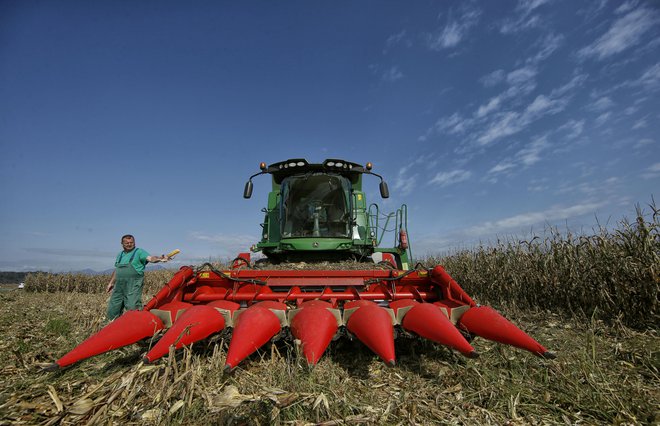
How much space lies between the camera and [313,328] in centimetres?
244

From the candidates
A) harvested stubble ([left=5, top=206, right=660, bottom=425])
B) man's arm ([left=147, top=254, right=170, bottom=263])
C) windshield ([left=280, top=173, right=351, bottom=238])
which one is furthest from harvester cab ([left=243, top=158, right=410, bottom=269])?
harvested stubble ([left=5, top=206, right=660, bottom=425])

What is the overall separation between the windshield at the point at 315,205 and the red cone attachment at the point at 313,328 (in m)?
3.08

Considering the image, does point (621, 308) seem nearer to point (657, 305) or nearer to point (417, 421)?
point (657, 305)

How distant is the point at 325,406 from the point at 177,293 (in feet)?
7.79

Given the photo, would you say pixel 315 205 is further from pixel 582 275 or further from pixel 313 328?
pixel 582 275

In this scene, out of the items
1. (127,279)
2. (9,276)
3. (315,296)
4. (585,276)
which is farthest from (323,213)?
(9,276)

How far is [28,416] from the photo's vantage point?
198 centimetres

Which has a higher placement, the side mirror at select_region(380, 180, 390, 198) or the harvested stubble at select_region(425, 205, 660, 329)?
the side mirror at select_region(380, 180, 390, 198)

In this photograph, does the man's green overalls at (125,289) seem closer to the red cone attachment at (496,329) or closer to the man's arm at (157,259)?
the man's arm at (157,259)

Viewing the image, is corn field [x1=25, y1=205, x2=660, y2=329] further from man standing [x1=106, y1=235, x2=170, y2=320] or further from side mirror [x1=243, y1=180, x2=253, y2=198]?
man standing [x1=106, y1=235, x2=170, y2=320]

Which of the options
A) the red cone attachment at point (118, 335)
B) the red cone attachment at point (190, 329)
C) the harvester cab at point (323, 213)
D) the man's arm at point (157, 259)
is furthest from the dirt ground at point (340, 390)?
the harvester cab at point (323, 213)

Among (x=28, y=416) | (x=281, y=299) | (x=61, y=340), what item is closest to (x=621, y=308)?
(x=281, y=299)

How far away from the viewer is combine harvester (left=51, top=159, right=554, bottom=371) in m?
2.37

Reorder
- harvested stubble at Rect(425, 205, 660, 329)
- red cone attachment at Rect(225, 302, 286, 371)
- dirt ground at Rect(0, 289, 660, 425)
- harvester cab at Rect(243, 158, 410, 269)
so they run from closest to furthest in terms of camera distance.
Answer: dirt ground at Rect(0, 289, 660, 425), red cone attachment at Rect(225, 302, 286, 371), harvested stubble at Rect(425, 205, 660, 329), harvester cab at Rect(243, 158, 410, 269)
